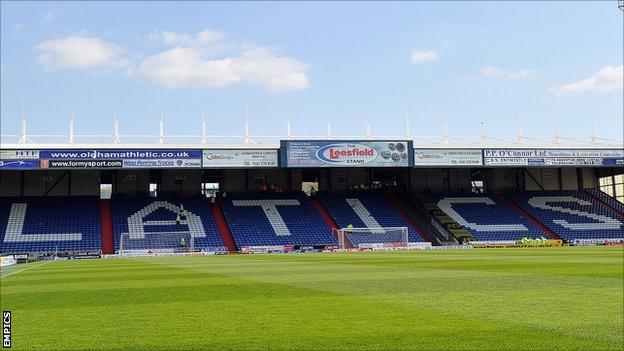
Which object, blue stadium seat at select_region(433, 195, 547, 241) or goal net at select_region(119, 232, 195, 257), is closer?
goal net at select_region(119, 232, 195, 257)

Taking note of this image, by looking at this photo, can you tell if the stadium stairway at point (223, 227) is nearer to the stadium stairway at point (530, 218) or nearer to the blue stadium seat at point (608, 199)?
the stadium stairway at point (530, 218)

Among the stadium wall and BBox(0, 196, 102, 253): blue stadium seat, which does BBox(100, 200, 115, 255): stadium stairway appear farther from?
the stadium wall

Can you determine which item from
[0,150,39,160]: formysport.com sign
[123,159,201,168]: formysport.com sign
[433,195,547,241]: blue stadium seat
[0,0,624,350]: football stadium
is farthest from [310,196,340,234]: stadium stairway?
[0,150,39,160]: formysport.com sign

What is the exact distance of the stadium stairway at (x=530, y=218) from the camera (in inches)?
1775

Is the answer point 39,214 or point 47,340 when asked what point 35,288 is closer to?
point 47,340

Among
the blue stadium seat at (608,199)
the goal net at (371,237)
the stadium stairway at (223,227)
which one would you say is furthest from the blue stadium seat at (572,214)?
the stadium stairway at (223,227)

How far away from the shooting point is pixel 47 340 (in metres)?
5.70

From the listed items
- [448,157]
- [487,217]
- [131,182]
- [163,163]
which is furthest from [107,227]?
[487,217]

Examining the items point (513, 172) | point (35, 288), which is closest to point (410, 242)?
point (513, 172)

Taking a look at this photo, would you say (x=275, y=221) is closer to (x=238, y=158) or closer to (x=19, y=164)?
(x=238, y=158)

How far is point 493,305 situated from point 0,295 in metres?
8.76

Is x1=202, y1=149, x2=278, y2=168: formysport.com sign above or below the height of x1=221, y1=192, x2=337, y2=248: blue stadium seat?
above

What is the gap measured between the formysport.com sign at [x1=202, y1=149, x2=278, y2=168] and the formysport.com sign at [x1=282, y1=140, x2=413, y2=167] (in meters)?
1.14

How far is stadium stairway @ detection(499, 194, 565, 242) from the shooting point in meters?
45.1
